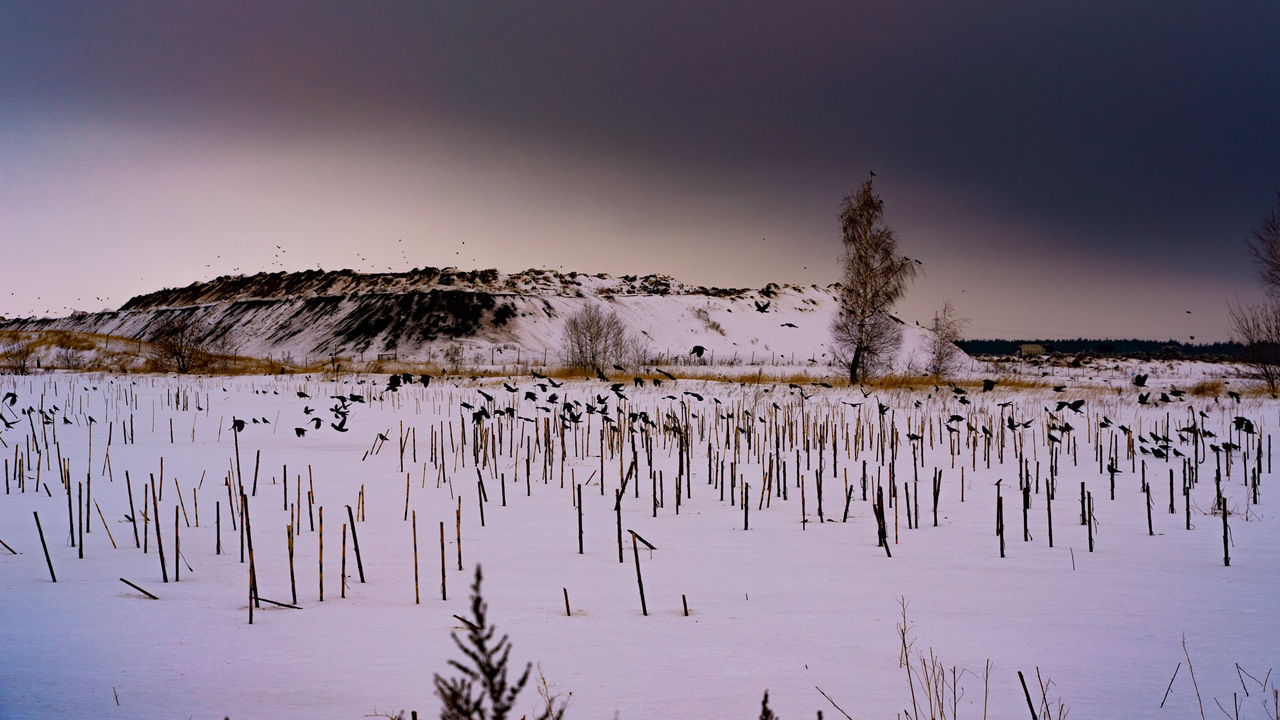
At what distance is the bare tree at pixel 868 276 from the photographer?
2938 centimetres

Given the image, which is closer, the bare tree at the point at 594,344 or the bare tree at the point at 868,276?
the bare tree at the point at 868,276

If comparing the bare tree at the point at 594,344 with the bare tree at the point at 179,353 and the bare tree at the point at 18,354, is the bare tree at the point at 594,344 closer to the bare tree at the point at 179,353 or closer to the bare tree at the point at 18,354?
the bare tree at the point at 179,353

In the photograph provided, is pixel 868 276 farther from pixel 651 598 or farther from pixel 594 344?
pixel 651 598

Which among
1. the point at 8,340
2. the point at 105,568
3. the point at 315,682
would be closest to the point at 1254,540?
the point at 315,682

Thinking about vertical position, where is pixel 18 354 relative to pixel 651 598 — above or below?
above

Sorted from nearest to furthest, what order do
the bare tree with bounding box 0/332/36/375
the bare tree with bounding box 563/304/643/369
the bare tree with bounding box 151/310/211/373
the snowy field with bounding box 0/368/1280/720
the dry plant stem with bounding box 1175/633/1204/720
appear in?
1. the dry plant stem with bounding box 1175/633/1204/720
2. the snowy field with bounding box 0/368/1280/720
3. the bare tree with bounding box 0/332/36/375
4. the bare tree with bounding box 151/310/211/373
5. the bare tree with bounding box 563/304/643/369

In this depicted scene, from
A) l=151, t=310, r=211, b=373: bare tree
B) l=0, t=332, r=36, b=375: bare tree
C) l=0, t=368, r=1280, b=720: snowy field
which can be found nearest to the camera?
l=0, t=368, r=1280, b=720: snowy field

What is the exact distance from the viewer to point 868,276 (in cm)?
2967

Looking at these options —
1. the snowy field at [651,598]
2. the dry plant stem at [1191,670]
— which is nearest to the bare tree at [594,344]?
the snowy field at [651,598]

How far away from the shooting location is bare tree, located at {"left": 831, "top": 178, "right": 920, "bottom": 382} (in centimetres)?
2938

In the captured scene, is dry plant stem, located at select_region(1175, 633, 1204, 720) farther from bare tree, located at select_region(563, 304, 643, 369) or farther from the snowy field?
bare tree, located at select_region(563, 304, 643, 369)

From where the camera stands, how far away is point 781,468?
26.9 ft

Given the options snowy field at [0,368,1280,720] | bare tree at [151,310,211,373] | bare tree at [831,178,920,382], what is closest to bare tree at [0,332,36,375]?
bare tree at [151,310,211,373]

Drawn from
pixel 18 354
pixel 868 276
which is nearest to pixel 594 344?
pixel 868 276
